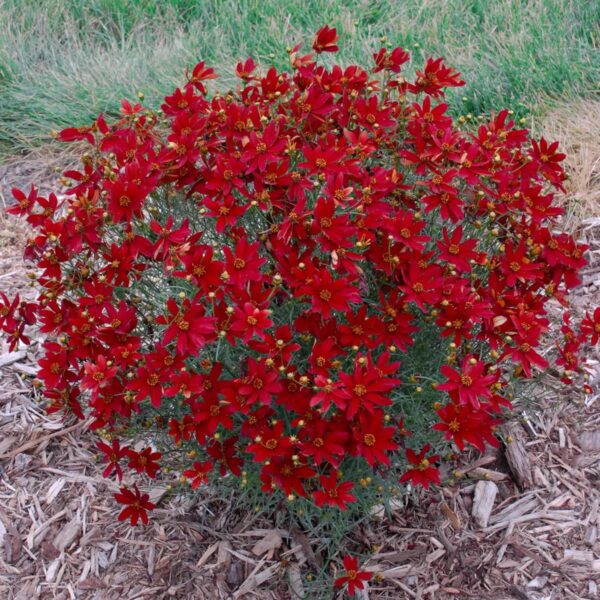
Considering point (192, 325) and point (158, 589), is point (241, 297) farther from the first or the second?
point (158, 589)

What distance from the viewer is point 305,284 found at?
6.26ft

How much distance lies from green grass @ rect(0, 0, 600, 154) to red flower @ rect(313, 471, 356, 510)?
2.80m

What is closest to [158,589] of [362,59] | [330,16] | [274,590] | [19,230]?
[274,590]

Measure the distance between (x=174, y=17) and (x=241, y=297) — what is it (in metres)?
4.63

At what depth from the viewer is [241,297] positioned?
1.93 m

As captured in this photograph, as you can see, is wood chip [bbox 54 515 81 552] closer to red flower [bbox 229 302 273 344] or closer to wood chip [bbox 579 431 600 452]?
red flower [bbox 229 302 273 344]

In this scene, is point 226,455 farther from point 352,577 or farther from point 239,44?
point 239,44

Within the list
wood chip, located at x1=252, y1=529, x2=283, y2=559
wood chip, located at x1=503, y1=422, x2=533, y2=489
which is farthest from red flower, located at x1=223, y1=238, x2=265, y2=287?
wood chip, located at x1=503, y1=422, x2=533, y2=489

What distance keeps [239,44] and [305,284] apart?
4248 millimetres

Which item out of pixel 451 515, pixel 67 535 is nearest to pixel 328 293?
pixel 451 515

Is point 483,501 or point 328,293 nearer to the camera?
point 328,293

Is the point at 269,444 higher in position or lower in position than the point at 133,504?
higher

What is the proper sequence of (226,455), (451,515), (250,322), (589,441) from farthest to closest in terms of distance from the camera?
1. (589,441)
2. (451,515)
3. (226,455)
4. (250,322)

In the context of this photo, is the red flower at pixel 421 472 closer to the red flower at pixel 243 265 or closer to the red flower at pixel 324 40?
the red flower at pixel 243 265
